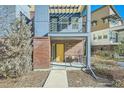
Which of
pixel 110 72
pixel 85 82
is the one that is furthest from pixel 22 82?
pixel 110 72

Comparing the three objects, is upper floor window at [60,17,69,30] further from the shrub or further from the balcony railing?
the shrub

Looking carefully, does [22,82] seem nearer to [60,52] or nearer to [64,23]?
[60,52]

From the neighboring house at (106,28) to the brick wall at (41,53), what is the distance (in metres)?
16.8

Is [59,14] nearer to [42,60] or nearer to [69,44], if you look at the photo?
[69,44]

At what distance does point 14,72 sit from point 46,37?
15.6ft

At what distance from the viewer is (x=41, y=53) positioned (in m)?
17.3

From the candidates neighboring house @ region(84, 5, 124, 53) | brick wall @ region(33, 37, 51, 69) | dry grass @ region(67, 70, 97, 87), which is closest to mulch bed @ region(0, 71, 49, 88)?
dry grass @ region(67, 70, 97, 87)

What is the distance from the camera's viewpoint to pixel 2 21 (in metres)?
17.4

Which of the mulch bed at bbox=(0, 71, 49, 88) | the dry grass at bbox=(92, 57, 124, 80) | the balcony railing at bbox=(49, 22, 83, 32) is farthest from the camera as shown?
the balcony railing at bbox=(49, 22, 83, 32)

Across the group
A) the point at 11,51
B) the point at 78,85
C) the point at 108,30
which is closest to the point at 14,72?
the point at 11,51

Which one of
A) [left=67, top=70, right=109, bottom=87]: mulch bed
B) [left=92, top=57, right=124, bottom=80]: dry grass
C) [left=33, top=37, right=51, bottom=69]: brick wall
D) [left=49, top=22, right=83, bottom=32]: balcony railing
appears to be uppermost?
[left=49, top=22, right=83, bottom=32]: balcony railing

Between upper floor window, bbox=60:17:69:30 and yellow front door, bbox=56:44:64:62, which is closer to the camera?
upper floor window, bbox=60:17:69:30

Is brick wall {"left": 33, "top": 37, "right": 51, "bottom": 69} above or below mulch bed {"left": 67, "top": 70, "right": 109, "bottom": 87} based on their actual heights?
above

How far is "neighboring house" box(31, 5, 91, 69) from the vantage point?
56.6 feet
